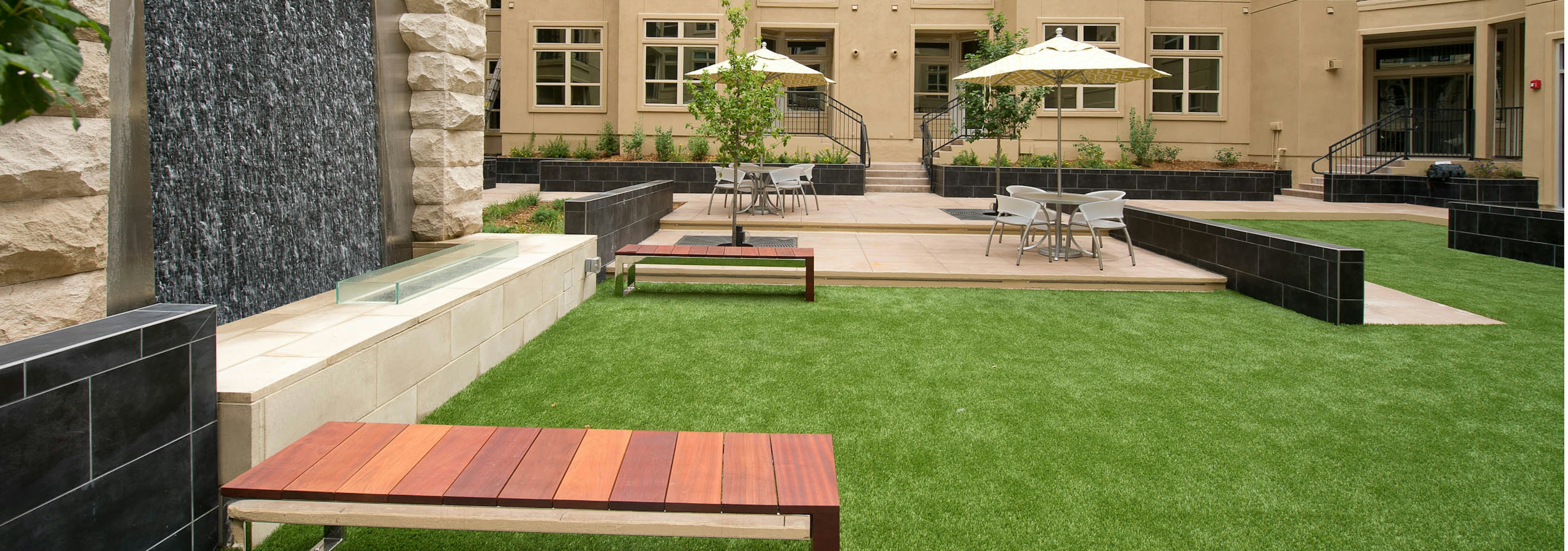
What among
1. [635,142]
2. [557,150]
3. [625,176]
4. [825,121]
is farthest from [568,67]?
[825,121]

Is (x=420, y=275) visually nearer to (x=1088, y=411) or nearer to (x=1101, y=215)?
(x=1088, y=411)

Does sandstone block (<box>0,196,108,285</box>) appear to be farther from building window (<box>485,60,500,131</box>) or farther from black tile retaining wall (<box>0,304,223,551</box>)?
building window (<box>485,60,500,131</box>)

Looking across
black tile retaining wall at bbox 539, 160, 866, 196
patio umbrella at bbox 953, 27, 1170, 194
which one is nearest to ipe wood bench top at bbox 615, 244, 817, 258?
patio umbrella at bbox 953, 27, 1170, 194

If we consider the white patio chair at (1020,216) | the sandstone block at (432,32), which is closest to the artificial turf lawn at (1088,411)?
the white patio chair at (1020,216)

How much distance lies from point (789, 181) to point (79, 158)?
8.98 metres

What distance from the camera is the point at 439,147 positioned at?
19.0 feet

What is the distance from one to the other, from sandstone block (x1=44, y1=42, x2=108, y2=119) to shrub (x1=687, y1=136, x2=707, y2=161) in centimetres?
1305

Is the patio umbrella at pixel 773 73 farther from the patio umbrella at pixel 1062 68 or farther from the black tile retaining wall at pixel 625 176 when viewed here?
the black tile retaining wall at pixel 625 176

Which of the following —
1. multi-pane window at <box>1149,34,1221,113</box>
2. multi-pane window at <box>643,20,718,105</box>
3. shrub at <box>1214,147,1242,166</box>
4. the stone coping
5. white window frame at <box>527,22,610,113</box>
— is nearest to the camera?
the stone coping

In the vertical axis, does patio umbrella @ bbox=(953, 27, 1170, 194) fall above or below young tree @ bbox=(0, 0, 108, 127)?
above

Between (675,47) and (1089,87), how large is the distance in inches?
323

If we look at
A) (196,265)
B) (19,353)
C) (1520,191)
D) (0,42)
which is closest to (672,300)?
(196,265)

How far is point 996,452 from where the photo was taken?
3.29 metres

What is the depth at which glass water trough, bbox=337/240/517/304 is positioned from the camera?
363 cm
